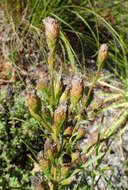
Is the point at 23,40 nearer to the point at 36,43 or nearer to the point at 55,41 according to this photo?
the point at 36,43

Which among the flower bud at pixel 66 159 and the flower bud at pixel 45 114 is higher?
the flower bud at pixel 45 114

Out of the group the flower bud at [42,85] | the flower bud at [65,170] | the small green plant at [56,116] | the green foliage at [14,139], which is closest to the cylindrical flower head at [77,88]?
the small green plant at [56,116]

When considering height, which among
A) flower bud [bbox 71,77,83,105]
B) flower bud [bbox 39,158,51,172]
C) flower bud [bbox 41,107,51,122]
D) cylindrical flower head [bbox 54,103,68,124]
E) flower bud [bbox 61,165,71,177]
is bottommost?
flower bud [bbox 61,165,71,177]

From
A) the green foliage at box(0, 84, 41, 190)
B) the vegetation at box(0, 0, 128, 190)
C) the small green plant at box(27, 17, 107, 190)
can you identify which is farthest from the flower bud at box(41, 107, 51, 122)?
the green foliage at box(0, 84, 41, 190)

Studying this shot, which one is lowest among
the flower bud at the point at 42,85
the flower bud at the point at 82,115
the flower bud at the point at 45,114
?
the flower bud at the point at 82,115

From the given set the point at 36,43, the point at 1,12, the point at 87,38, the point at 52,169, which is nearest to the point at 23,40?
the point at 36,43

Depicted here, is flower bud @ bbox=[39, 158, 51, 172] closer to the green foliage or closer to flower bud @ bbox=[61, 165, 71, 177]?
flower bud @ bbox=[61, 165, 71, 177]

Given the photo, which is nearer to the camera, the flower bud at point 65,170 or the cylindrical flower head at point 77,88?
the cylindrical flower head at point 77,88

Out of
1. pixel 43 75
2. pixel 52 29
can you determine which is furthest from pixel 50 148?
pixel 43 75

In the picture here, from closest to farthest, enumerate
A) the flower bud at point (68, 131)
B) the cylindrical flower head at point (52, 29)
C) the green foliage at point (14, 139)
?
the cylindrical flower head at point (52, 29), the flower bud at point (68, 131), the green foliage at point (14, 139)

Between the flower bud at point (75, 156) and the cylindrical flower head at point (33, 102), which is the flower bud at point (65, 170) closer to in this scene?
the flower bud at point (75, 156)
